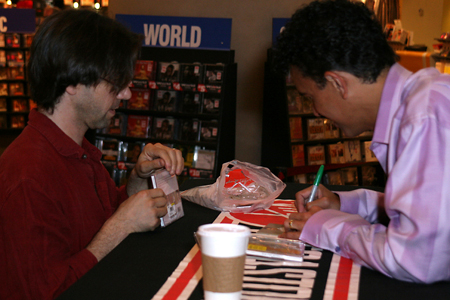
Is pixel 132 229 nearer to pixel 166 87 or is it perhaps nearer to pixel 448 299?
pixel 448 299

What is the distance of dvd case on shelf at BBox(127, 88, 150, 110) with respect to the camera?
4652mm

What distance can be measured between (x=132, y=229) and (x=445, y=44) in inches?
124

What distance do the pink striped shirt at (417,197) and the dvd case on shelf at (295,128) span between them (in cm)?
361

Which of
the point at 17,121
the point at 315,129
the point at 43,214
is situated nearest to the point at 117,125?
the point at 315,129

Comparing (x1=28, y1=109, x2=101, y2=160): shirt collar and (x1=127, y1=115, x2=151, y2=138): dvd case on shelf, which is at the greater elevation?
(x1=28, y1=109, x2=101, y2=160): shirt collar

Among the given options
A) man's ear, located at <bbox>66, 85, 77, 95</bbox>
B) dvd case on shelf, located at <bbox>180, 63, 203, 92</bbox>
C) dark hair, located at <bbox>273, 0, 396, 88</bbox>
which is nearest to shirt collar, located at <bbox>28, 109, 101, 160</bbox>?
man's ear, located at <bbox>66, 85, 77, 95</bbox>

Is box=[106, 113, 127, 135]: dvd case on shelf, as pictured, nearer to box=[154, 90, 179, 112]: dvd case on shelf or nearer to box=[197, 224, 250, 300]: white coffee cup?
box=[154, 90, 179, 112]: dvd case on shelf

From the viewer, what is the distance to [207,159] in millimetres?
4555

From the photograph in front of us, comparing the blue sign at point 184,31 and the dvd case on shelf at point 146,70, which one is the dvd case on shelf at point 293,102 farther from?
the dvd case on shelf at point 146,70

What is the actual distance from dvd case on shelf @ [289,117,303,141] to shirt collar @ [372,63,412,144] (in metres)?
Answer: 3.54

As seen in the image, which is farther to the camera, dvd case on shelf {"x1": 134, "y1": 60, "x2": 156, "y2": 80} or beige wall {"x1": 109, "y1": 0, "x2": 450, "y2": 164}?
beige wall {"x1": 109, "y1": 0, "x2": 450, "y2": 164}

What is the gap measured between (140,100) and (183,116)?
51 centimetres

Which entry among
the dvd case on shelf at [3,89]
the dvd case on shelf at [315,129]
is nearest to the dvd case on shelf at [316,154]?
the dvd case on shelf at [315,129]

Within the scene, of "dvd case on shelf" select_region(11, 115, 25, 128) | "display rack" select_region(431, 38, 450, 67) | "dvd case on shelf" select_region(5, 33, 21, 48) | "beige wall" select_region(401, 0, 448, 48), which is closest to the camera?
"display rack" select_region(431, 38, 450, 67)
